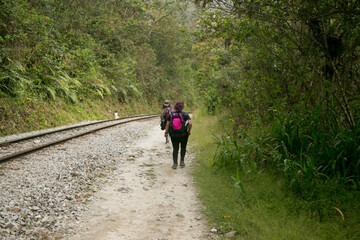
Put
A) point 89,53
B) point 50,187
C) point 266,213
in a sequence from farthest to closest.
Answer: point 89,53, point 50,187, point 266,213

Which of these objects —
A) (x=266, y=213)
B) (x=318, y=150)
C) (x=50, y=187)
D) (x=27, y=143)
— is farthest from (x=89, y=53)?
(x=266, y=213)

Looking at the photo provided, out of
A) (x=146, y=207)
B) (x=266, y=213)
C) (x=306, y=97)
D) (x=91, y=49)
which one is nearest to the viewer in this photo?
(x=266, y=213)

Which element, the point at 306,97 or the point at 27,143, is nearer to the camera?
the point at 306,97

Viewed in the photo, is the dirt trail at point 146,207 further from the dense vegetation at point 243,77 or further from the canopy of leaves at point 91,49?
the canopy of leaves at point 91,49

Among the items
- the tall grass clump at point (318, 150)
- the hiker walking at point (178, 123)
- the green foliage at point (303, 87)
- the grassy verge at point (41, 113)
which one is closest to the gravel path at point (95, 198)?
the hiker walking at point (178, 123)

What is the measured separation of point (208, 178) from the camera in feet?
21.4

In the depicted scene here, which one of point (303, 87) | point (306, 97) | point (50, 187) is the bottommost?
point (50, 187)

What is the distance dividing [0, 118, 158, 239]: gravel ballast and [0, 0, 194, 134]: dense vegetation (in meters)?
4.66

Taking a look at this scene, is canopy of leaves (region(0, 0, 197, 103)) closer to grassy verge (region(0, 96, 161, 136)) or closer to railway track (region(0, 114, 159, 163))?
grassy verge (region(0, 96, 161, 136))

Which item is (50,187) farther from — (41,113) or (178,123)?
(41,113)

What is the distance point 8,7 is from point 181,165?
1215 cm

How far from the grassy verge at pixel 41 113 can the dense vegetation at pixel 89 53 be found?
70 millimetres

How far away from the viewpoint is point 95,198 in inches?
213

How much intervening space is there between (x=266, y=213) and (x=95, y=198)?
314 centimetres
